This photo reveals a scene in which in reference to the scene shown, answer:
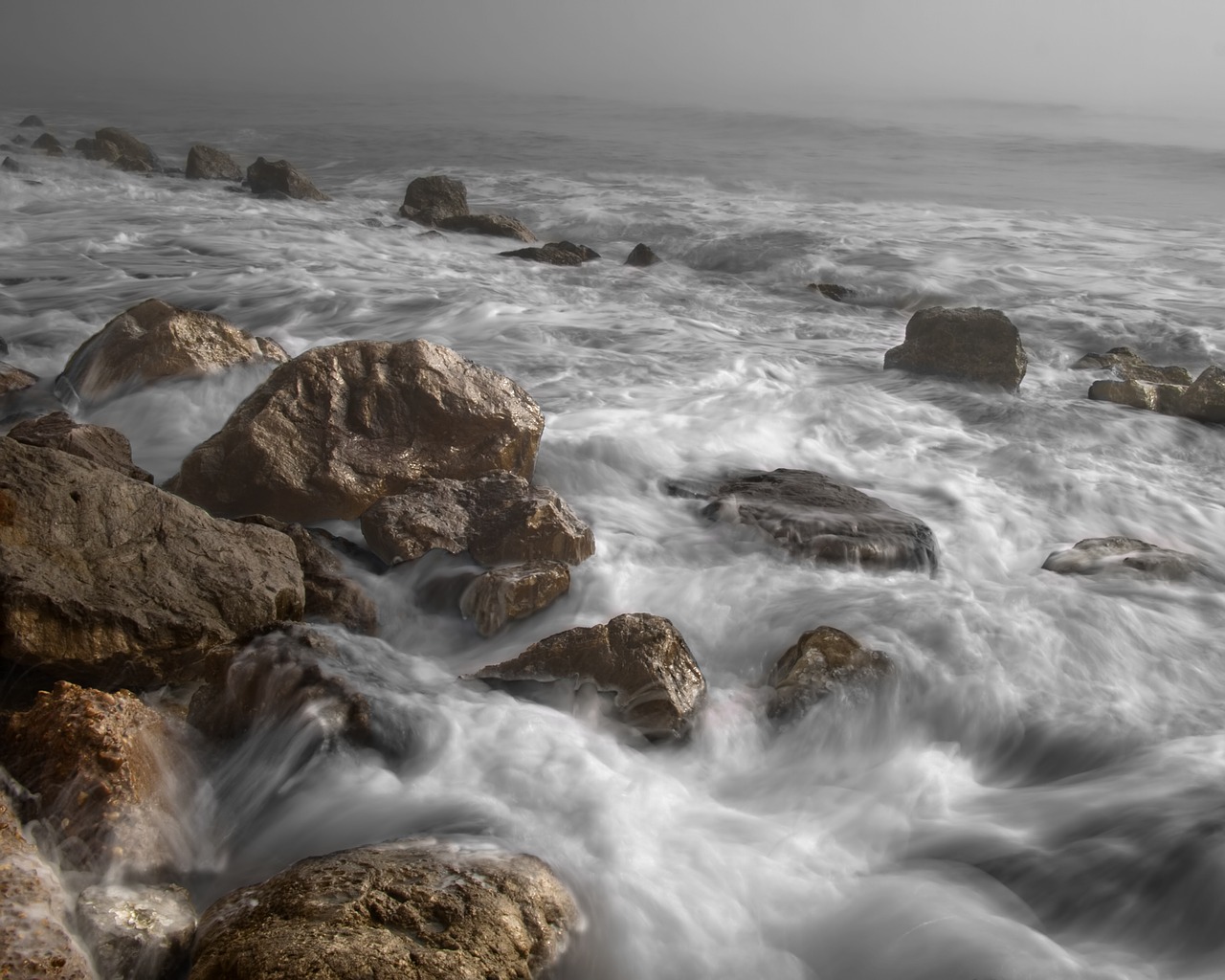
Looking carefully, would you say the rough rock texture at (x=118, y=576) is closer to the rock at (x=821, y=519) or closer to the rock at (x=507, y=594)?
the rock at (x=507, y=594)

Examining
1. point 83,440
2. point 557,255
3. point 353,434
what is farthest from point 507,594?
point 557,255

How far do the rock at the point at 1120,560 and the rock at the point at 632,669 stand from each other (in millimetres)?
1775

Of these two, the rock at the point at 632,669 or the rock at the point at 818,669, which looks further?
the rock at the point at 818,669

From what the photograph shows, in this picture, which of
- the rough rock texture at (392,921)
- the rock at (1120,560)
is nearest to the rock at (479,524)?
the rough rock texture at (392,921)

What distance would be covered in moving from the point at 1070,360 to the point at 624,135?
21.7 meters

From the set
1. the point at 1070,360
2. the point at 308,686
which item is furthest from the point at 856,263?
the point at 308,686

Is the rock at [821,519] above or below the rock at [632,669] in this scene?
above

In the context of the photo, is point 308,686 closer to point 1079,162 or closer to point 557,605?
point 557,605

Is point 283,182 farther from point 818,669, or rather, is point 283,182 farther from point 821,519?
point 818,669

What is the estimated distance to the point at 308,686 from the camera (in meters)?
2.70

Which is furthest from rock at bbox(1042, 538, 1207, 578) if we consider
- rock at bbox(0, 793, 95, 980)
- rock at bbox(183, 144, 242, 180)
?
rock at bbox(183, 144, 242, 180)

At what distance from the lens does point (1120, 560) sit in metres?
3.87

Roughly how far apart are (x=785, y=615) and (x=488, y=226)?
867 centimetres

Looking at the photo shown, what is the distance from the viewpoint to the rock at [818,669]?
2.97 metres
